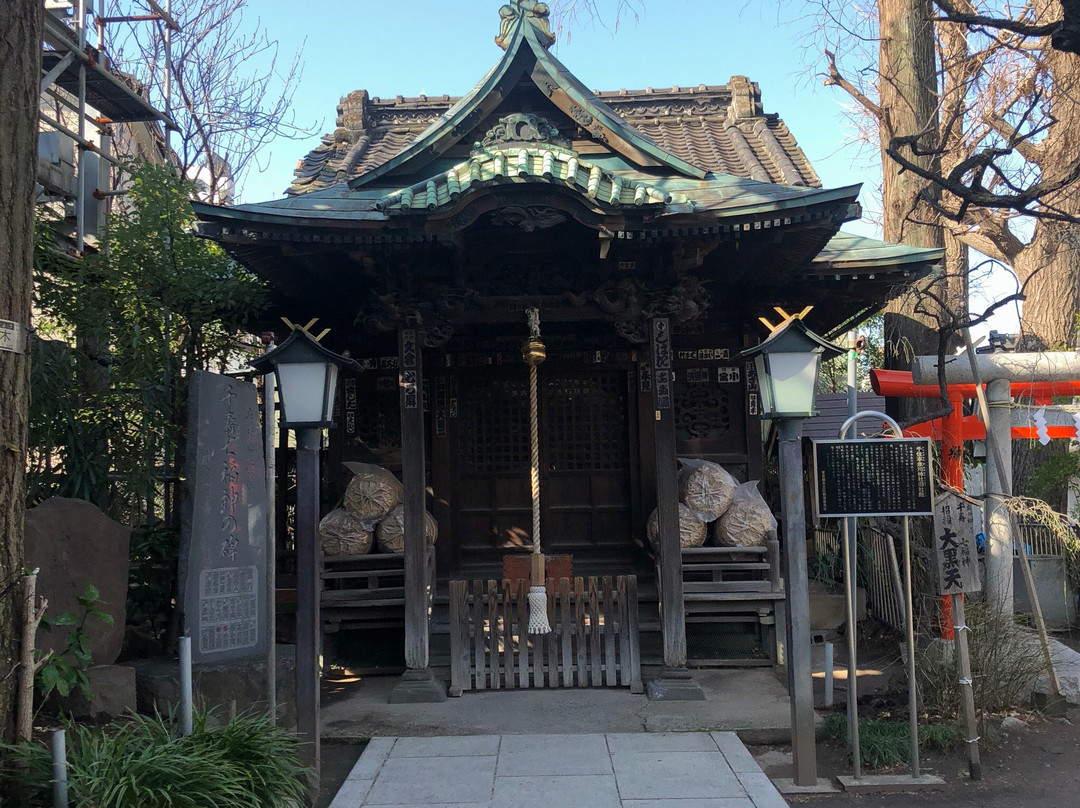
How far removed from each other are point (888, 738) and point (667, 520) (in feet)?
7.87

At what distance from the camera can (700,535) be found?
785cm

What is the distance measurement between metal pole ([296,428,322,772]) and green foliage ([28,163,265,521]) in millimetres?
2858

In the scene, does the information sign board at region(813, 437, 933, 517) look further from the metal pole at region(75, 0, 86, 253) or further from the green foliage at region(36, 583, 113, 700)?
the metal pole at region(75, 0, 86, 253)

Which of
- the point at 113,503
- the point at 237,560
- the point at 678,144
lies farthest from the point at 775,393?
the point at 678,144

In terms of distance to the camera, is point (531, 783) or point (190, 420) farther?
point (190, 420)

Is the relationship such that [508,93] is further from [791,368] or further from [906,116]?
[906,116]

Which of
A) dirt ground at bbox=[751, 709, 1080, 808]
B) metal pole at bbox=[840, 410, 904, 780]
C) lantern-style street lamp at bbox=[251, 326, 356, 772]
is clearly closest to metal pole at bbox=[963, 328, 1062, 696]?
dirt ground at bbox=[751, 709, 1080, 808]

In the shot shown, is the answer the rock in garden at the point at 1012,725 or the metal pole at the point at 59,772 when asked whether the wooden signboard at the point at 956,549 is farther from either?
the metal pole at the point at 59,772

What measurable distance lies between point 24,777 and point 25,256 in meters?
2.68

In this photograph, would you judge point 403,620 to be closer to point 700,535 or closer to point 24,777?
point 700,535

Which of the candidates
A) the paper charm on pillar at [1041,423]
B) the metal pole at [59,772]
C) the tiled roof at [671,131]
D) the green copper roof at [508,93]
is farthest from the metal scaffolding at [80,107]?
the paper charm on pillar at [1041,423]

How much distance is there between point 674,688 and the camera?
684cm

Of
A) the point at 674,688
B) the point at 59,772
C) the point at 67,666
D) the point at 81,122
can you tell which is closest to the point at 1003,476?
the point at 674,688

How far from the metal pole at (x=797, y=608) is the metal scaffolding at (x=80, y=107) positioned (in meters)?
8.97
